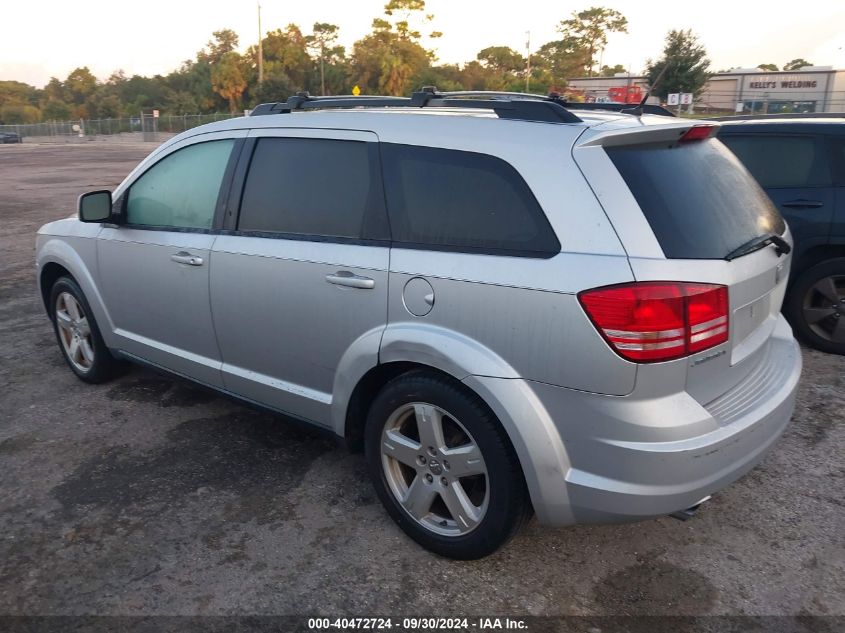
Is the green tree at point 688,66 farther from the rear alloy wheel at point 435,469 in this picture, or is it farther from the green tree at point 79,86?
the green tree at point 79,86

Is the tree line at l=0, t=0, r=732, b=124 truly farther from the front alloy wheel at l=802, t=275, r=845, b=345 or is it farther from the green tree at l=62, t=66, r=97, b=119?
the front alloy wheel at l=802, t=275, r=845, b=345

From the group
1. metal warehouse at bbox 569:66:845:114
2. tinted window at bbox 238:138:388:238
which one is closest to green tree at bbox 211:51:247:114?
metal warehouse at bbox 569:66:845:114

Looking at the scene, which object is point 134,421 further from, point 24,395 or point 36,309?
point 36,309

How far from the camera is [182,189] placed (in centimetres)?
393

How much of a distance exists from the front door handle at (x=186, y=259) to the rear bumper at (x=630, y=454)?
2.00 meters

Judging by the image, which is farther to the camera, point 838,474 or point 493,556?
point 838,474

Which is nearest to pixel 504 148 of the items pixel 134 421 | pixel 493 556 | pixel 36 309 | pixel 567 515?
pixel 567 515

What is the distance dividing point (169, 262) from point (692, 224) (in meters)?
2.67

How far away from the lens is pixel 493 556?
115 inches

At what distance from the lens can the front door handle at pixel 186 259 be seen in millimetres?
3654

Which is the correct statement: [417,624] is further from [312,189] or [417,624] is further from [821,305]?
[821,305]

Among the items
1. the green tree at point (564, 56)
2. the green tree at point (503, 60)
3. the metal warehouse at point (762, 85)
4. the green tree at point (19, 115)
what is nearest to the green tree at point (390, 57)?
the green tree at point (503, 60)

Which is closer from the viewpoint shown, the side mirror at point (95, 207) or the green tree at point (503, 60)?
the side mirror at point (95, 207)

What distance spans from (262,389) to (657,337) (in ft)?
6.52
